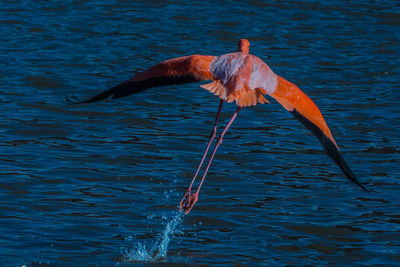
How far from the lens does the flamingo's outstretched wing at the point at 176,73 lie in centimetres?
782

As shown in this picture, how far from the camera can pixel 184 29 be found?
1803 centimetres

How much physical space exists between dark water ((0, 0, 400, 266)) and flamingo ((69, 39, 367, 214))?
1.18 m

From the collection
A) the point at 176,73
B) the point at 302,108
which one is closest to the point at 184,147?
the point at 176,73

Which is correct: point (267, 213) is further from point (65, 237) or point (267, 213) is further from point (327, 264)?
point (65, 237)

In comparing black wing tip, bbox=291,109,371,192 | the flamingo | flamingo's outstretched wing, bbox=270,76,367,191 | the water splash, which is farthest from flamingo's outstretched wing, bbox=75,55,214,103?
the water splash

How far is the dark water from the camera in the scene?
28.5 ft

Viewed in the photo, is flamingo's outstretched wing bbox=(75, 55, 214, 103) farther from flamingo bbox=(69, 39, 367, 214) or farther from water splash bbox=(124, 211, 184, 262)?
water splash bbox=(124, 211, 184, 262)

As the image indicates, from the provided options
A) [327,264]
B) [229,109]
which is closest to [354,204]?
[327,264]

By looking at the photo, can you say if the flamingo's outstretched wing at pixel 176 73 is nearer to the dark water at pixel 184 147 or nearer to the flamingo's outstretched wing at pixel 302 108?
the flamingo's outstretched wing at pixel 302 108

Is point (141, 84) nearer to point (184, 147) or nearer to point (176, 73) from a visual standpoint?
point (176, 73)

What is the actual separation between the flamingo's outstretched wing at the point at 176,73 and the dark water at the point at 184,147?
157 centimetres

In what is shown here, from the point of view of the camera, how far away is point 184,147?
11602 millimetres

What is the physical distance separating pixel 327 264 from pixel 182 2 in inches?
490

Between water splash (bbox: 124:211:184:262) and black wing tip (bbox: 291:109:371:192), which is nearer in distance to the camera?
black wing tip (bbox: 291:109:371:192)
